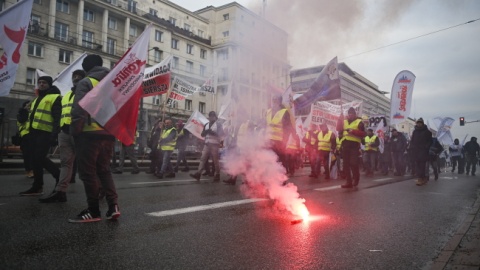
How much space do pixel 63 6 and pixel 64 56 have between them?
5.47m

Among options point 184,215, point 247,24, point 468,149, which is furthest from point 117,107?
point 468,149

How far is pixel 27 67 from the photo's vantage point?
3156 centimetres

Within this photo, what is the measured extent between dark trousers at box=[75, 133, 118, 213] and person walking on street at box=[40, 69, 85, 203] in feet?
4.42

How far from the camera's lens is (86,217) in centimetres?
382

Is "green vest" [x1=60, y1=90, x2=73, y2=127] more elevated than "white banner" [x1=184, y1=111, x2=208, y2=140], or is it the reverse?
"white banner" [x1=184, y1=111, x2=208, y2=140]

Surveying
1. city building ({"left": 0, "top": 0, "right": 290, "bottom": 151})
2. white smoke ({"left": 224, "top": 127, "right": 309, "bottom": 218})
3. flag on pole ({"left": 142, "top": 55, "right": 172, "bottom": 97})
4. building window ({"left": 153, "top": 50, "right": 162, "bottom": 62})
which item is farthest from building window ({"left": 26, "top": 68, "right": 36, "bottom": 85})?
white smoke ({"left": 224, "top": 127, "right": 309, "bottom": 218})

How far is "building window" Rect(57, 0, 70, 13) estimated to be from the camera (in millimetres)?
34938

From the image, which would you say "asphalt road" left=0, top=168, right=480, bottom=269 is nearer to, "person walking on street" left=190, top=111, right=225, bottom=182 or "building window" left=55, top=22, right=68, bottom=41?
"person walking on street" left=190, top=111, right=225, bottom=182

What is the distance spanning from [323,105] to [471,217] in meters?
10.2

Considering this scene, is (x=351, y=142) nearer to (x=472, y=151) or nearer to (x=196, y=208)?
(x=196, y=208)

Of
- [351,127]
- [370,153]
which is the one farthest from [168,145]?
[370,153]

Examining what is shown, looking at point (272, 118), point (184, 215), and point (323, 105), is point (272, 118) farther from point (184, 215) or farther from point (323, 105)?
point (323, 105)

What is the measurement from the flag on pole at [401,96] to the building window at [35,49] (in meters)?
32.0

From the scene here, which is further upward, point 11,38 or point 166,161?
point 11,38
